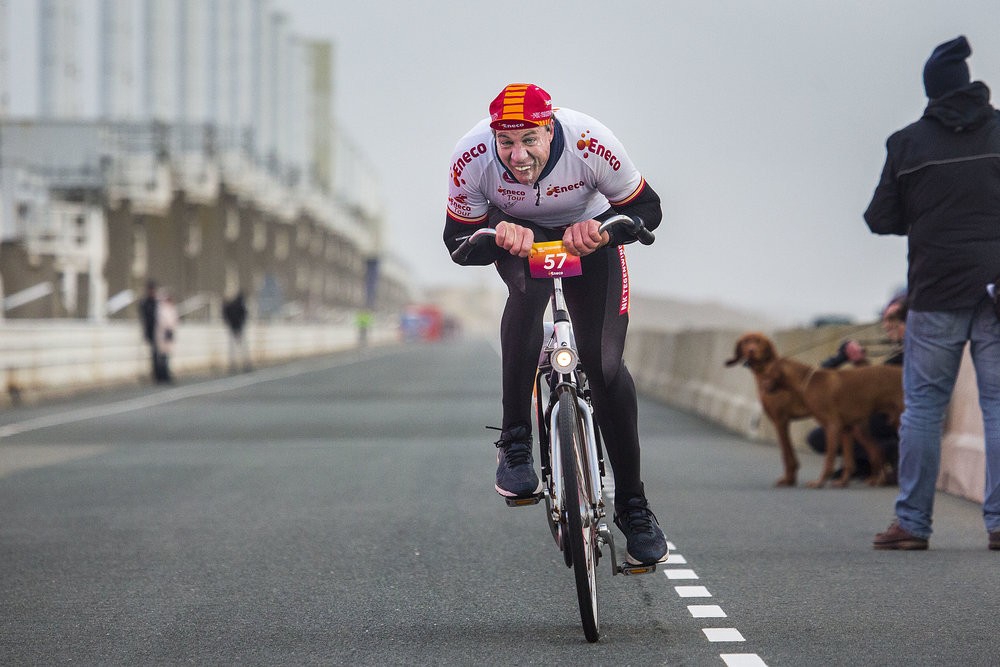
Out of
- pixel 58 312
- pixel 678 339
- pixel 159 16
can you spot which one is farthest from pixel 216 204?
pixel 678 339

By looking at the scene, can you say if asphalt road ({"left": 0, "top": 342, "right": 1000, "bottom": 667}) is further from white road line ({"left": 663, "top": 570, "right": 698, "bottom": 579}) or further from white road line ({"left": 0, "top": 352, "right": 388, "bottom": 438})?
white road line ({"left": 0, "top": 352, "right": 388, "bottom": 438})

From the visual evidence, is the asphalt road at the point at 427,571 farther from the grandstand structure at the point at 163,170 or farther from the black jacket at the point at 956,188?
the grandstand structure at the point at 163,170

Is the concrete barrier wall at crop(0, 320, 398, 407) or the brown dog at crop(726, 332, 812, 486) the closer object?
the brown dog at crop(726, 332, 812, 486)

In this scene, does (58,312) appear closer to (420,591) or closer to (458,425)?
(458,425)

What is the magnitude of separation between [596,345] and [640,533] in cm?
72

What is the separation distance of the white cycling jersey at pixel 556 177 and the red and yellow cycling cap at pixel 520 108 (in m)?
0.23

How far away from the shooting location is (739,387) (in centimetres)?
1659

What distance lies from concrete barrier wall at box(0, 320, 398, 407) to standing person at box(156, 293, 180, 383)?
2.17ft

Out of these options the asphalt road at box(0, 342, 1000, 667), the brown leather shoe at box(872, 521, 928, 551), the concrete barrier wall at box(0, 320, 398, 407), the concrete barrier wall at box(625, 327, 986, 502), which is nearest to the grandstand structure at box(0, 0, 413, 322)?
the concrete barrier wall at box(0, 320, 398, 407)

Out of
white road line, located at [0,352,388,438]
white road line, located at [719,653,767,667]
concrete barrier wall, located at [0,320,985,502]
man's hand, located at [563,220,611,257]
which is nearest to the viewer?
white road line, located at [719,653,767,667]

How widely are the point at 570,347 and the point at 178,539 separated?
3321mm

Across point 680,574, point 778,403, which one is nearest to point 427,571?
point 680,574

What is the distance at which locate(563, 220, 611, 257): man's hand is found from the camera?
202 inches

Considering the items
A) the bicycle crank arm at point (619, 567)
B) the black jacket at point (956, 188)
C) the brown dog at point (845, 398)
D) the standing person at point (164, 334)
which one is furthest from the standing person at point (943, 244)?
the standing person at point (164, 334)
